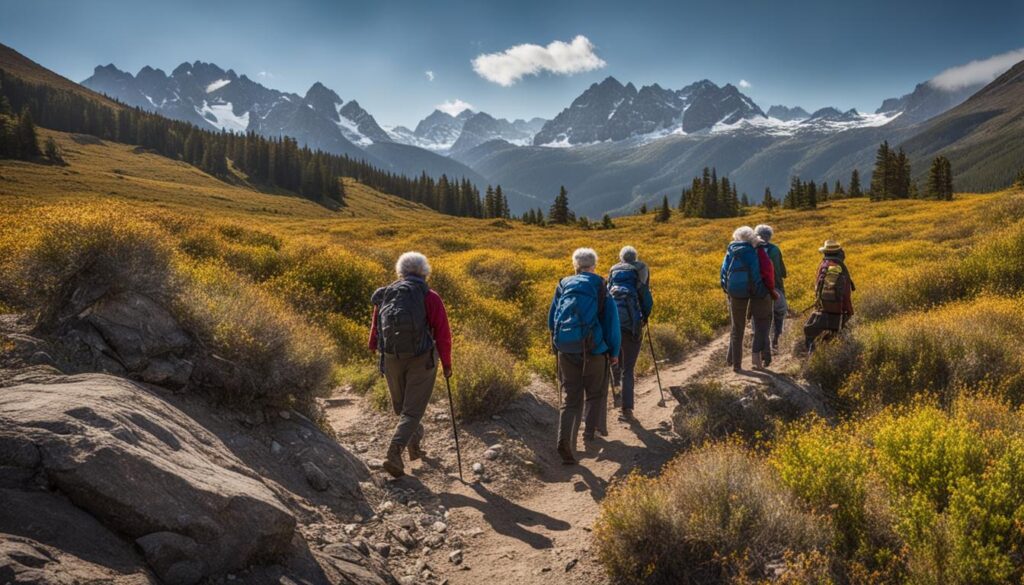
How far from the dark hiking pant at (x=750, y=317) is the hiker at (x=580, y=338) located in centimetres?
355

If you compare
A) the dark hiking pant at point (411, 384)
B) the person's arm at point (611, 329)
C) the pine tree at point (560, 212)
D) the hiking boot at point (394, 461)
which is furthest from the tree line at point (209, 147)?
the hiking boot at point (394, 461)

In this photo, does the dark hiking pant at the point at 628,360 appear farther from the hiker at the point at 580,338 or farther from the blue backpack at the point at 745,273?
the blue backpack at the point at 745,273

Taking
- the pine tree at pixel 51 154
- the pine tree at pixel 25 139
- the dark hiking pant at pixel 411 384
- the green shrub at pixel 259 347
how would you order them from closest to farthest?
the green shrub at pixel 259 347 < the dark hiking pant at pixel 411 384 < the pine tree at pixel 25 139 < the pine tree at pixel 51 154

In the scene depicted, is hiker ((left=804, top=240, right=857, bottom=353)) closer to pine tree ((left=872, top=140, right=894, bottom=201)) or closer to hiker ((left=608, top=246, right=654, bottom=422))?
hiker ((left=608, top=246, right=654, bottom=422))

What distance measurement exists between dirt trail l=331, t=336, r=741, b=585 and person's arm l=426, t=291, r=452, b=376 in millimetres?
1854

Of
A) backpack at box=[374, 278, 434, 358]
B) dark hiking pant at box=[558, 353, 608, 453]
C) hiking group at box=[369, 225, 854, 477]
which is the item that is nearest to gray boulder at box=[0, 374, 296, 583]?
backpack at box=[374, 278, 434, 358]

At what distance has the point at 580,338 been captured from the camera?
763 centimetres

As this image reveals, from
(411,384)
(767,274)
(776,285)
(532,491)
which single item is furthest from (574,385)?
(776,285)

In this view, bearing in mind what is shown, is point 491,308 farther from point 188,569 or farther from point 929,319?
point 188,569

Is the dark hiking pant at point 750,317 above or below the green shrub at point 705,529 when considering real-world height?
above

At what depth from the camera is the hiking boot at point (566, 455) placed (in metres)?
8.22

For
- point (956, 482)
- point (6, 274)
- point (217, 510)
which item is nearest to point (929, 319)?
point (956, 482)

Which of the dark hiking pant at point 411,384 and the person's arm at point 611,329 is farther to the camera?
the person's arm at point 611,329

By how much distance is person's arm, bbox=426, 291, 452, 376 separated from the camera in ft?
24.0
